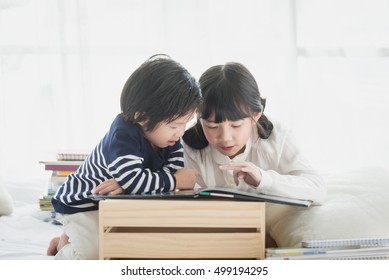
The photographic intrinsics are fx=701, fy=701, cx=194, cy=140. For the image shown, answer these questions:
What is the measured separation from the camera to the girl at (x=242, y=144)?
170cm

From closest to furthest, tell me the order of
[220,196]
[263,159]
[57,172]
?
[220,196] < [263,159] < [57,172]

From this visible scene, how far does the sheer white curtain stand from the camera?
3.00m

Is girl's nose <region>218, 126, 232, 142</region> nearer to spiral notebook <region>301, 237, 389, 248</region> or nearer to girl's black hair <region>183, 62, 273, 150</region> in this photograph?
girl's black hair <region>183, 62, 273, 150</region>

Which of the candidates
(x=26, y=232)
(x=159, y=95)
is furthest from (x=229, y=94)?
(x=26, y=232)

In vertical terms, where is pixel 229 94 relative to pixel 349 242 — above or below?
above

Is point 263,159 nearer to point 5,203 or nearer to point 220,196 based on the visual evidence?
point 220,196

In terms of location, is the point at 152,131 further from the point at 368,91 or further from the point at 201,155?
the point at 368,91

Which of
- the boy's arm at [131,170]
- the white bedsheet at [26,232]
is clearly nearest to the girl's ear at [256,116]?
the boy's arm at [131,170]

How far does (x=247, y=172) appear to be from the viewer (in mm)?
1613

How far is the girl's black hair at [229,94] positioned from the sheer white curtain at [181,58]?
1.22 meters

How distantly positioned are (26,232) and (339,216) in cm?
94

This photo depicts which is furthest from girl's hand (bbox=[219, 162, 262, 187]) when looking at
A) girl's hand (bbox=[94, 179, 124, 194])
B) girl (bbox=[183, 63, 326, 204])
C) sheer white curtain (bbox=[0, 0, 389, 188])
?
sheer white curtain (bbox=[0, 0, 389, 188])
